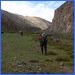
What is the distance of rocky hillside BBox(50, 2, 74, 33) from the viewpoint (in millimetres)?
93625

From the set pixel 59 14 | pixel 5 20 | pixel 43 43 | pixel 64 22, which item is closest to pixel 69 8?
pixel 64 22

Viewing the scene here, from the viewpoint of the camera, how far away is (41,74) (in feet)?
47.8

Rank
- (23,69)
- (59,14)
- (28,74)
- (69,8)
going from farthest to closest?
(59,14) → (69,8) → (23,69) → (28,74)

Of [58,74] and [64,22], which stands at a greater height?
[64,22]

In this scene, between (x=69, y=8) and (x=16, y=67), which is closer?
(x=16, y=67)

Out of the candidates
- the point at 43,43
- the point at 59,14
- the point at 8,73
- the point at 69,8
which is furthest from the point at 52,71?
the point at 59,14

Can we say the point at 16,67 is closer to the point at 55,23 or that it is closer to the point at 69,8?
the point at 69,8

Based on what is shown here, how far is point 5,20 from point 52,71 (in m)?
138

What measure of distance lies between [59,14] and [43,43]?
89.5 meters

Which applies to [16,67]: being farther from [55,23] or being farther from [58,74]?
[55,23]

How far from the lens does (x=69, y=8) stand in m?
100

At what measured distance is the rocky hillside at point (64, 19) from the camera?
93625 mm

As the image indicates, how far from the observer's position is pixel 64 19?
102250 mm

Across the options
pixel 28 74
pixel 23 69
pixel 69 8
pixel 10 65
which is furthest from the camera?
pixel 69 8
